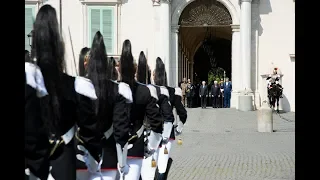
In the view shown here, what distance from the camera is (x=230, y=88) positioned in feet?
94.5

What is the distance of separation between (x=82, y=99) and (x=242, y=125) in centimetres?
1672

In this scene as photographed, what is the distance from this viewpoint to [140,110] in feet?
20.9

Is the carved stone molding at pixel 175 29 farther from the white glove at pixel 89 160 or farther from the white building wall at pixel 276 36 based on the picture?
the white glove at pixel 89 160

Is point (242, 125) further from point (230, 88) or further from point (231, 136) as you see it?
point (230, 88)

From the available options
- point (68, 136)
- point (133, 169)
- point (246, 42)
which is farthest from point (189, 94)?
point (68, 136)

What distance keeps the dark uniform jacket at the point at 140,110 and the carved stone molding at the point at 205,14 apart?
2267 centimetres

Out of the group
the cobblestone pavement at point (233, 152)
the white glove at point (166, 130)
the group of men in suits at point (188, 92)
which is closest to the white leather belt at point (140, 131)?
the white glove at point (166, 130)

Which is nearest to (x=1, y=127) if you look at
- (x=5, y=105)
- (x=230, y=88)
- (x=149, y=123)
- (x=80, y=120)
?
(x=5, y=105)

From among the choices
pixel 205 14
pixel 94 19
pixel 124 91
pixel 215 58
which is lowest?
pixel 124 91

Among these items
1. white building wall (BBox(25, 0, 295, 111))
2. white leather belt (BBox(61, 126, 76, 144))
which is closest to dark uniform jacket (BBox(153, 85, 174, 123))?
white leather belt (BBox(61, 126, 76, 144))

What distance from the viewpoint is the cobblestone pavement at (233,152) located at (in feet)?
31.4

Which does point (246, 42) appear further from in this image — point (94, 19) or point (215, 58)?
Result: point (215, 58)

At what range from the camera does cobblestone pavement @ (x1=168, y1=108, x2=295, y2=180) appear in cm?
959

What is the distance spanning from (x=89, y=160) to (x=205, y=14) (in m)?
25.0
